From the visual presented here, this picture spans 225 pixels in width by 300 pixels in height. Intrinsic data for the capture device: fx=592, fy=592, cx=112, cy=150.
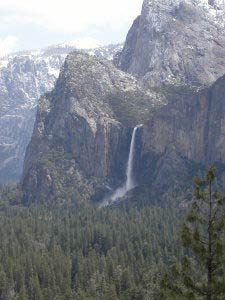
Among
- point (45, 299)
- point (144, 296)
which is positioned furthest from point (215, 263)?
point (45, 299)

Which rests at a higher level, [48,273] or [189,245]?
[189,245]

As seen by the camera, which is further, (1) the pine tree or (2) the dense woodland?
(2) the dense woodland

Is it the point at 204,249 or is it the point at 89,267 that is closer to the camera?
the point at 204,249

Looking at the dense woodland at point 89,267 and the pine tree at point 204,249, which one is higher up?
the pine tree at point 204,249

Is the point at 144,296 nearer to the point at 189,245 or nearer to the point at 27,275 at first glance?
the point at 27,275

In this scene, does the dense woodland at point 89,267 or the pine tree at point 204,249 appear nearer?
the pine tree at point 204,249

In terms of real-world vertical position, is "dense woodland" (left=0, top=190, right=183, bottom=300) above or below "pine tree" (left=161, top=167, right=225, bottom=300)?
below

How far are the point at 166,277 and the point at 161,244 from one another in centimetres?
13492

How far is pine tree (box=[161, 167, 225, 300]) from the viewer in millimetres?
50406

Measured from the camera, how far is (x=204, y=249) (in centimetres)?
5100

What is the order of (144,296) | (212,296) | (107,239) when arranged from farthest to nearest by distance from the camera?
(107,239) → (144,296) → (212,296)

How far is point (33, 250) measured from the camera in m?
187

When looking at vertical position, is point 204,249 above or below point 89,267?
above

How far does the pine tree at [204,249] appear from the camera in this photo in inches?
1984
